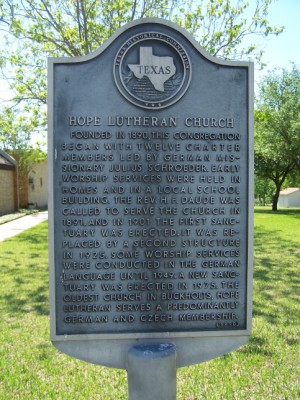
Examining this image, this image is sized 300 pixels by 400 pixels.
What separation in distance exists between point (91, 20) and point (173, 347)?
10550 mm

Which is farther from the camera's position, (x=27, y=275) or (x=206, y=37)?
(x=206, y=37)

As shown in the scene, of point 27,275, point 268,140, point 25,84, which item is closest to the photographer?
point 27,275

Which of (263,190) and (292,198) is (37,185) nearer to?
(292,198)

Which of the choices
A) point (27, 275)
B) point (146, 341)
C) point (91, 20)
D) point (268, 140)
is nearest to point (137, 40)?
point (146, 341)

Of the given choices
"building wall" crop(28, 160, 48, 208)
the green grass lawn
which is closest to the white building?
"building wall" crop(28, 160, 48, 208)

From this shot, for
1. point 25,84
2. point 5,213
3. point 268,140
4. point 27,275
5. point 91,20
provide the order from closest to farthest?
point 27,275 → point 91,20 → point 25,84 → point 5,213 → point 268,140

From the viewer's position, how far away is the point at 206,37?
11.7 metres

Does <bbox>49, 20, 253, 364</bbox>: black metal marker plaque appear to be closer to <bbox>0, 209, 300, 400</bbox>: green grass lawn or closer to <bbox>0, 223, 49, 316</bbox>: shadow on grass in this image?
<bbox>0, 209, 300, 400</bbox>: green grass lawn

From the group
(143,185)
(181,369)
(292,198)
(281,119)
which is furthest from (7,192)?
(292,198)

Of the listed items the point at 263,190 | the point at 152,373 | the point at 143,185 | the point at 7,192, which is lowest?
the point at 152,373

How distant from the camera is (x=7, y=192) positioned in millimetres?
26812

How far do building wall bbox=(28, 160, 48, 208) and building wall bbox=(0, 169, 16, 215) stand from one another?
7.00 metres

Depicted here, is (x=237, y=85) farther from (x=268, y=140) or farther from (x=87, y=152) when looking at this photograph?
(x=268, y=140)

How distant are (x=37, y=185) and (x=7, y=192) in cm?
924
